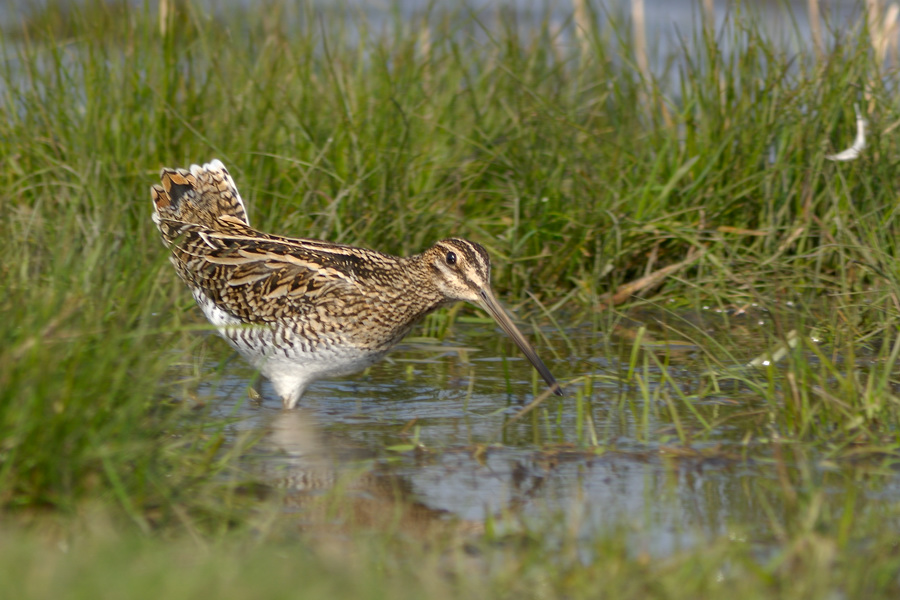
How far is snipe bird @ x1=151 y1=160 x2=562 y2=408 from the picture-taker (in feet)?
16.4

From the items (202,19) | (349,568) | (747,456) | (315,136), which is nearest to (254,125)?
(315,136)

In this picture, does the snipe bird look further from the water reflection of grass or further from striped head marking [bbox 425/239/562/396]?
the water reflection of grass

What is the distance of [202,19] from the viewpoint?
23.7 ft

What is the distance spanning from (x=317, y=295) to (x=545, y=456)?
126 cm

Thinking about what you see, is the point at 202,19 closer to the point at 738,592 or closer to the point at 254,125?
the point at 254,125

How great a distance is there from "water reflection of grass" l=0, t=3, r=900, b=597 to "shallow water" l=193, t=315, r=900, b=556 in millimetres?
34

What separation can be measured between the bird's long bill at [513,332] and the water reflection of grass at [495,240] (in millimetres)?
151

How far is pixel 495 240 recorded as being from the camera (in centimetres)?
638

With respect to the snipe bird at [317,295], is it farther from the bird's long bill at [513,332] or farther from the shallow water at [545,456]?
the shallow water at [545,456]

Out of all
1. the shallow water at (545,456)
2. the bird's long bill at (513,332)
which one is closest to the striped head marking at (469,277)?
the bird's long bill at (513,332)

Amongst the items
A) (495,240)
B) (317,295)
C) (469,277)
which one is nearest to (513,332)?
(469,277)

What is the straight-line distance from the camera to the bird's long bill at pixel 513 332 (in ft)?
16.0

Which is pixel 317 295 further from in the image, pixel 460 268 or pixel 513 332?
Result: pixel 513 332

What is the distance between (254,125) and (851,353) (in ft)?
10.8
